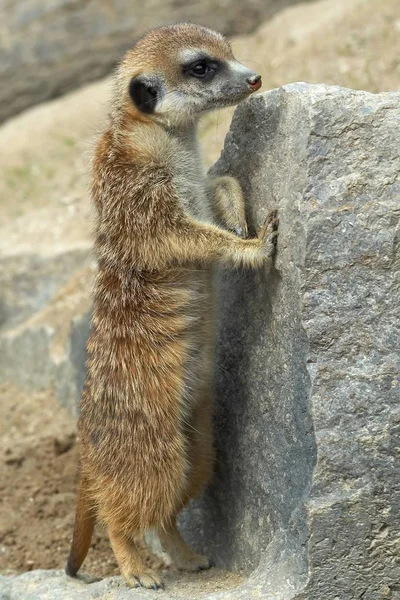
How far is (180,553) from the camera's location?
11.8 feet

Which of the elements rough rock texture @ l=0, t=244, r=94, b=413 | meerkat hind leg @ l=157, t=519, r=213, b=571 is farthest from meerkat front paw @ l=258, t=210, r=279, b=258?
rough rock texture @ l=0, t=244, r=94, b=413

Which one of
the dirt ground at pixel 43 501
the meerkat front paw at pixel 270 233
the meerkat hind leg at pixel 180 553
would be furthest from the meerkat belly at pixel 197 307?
the dirt ground at pixel 43 501

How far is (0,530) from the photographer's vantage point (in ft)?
14.2

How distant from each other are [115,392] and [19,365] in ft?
8.87

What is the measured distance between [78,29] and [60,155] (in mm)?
1315

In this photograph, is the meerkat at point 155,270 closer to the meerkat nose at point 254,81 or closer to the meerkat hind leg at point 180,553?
the meerkat nose at point 254,81

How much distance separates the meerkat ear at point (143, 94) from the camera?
333cm

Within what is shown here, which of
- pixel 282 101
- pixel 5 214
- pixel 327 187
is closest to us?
pixel 327 187

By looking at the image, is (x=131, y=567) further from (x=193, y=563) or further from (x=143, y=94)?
(x=143, y=94)

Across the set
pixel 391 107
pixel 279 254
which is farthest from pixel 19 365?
pixel 391 107

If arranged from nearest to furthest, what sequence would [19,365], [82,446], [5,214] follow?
[82,446] < [19,365] < [5,214]

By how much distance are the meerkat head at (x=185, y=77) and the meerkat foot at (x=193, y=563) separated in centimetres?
159

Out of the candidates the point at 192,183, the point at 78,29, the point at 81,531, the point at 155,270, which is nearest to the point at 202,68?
the point at 192,183

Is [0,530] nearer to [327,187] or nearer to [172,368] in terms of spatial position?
[172,368]
